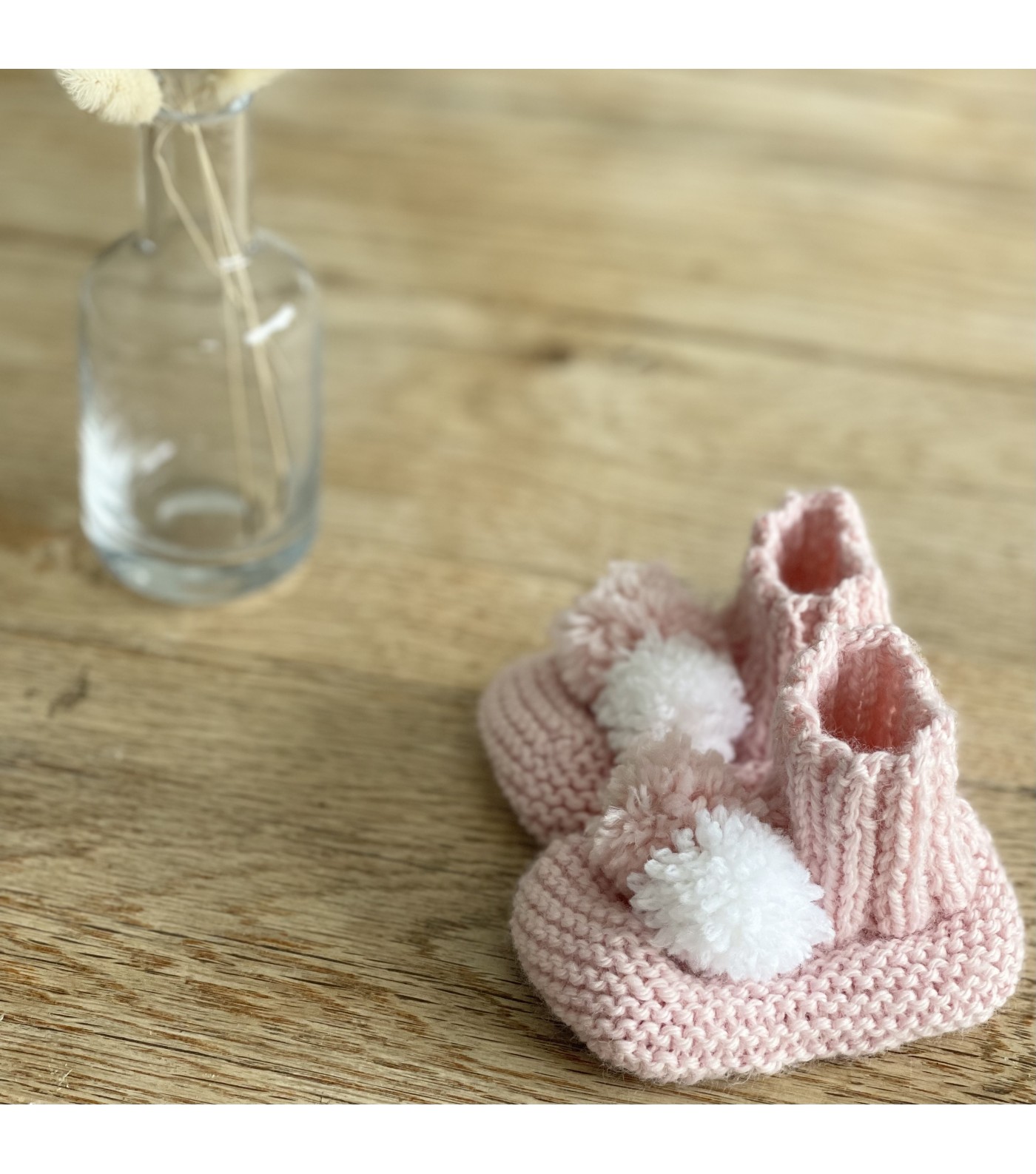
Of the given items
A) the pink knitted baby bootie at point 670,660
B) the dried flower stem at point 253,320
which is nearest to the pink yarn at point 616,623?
the pink knitted baby bootie at point 670,660

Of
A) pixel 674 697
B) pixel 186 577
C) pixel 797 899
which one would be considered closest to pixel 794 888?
pixel 797 899

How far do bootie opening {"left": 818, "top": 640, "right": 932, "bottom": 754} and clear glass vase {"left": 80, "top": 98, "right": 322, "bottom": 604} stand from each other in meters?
0.37

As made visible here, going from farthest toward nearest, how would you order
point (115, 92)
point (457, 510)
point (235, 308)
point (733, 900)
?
point (457, 510) < point (235, 308) < point (115, 92) < point (733, 900)

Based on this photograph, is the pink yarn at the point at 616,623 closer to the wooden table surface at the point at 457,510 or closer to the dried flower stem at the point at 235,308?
the wooden table surface at the point at 457,510

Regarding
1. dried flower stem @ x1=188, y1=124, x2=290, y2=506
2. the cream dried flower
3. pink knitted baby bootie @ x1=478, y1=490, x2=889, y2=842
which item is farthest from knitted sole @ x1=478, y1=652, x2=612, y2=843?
the cream dried flower

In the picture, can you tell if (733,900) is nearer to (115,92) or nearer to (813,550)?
(813,550)

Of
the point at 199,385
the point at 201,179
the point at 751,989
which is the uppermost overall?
the point at 201,179

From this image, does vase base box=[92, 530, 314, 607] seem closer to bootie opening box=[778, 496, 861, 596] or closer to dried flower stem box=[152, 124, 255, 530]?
dried flower stem box=[152, 124, 255, 530]

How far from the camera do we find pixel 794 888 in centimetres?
57

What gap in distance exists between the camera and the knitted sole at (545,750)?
683 mm

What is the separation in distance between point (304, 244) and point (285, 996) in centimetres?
68

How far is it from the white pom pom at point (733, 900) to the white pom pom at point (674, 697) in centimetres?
8

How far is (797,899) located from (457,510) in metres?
0.42

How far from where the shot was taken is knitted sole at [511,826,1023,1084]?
0.57 m
